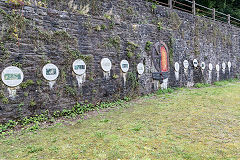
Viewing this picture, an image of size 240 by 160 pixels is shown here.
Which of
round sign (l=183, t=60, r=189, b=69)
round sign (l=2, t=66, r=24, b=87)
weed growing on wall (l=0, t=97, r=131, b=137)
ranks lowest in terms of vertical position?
weed growing on wall (l=0, t=97, r=131, b=137)

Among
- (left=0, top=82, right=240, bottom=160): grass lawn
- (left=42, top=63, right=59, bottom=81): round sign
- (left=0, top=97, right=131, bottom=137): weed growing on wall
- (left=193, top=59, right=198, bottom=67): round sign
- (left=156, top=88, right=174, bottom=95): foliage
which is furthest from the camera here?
(left=193, top=59, right=198, bottom=67): round sign

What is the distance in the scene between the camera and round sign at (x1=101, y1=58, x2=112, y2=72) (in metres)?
6.62

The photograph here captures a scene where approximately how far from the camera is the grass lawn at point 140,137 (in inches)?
130

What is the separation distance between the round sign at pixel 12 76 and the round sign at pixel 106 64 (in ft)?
8.30

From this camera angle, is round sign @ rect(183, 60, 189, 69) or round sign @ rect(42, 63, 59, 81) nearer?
round sign @ rect(42, 63, 59, 81)

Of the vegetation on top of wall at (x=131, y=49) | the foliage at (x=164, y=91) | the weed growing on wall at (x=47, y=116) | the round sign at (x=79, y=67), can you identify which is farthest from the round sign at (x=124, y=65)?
the foliage at (x=164, y=91)

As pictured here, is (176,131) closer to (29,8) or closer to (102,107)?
(102,107)

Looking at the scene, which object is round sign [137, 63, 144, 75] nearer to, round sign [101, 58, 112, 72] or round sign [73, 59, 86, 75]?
round sign [101, 58, 112, 72]

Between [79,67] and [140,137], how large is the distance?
2.98 meters

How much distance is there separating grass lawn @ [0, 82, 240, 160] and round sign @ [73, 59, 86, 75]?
143 centimetres

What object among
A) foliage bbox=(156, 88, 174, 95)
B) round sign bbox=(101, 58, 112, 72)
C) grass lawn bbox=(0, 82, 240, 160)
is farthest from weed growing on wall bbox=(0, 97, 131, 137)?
foliage bbox=(156, 88, 174, 95)

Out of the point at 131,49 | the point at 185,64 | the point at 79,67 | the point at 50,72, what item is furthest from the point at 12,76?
the point at 185,64

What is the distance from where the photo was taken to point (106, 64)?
671cm

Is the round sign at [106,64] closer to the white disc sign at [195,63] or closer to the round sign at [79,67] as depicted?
the round sign at [79,67]
